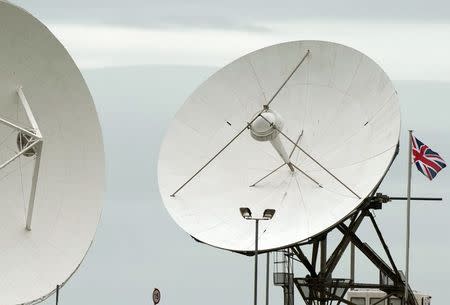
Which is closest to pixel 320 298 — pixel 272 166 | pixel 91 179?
pixel 272 166

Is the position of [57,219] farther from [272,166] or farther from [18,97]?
[272,166]

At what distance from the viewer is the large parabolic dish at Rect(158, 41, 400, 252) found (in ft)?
366

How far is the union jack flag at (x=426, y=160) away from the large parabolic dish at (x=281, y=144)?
6.62m

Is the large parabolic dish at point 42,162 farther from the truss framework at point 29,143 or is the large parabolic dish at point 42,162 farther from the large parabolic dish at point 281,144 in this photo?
the large parabolic dish at point 281,144

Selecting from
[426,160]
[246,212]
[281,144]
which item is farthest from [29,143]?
[426,160]

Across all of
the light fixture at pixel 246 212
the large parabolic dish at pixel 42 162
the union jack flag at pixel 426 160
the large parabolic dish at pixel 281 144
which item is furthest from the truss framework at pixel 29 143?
the union jack flag at pixel 426 160

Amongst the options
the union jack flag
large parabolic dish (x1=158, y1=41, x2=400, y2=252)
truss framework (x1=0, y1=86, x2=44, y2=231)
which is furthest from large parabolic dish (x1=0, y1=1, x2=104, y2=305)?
the union jack flag

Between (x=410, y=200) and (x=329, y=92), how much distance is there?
10.3 meters

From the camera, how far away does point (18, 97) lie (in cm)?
9806

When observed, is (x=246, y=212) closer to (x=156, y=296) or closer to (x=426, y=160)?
(x=156, y=296)

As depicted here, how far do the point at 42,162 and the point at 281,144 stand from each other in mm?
16770

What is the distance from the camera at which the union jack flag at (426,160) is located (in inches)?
4702

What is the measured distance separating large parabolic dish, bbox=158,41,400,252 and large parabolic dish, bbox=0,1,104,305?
12345mm

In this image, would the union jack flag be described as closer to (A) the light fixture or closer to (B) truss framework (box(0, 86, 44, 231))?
(A) the light fixture
